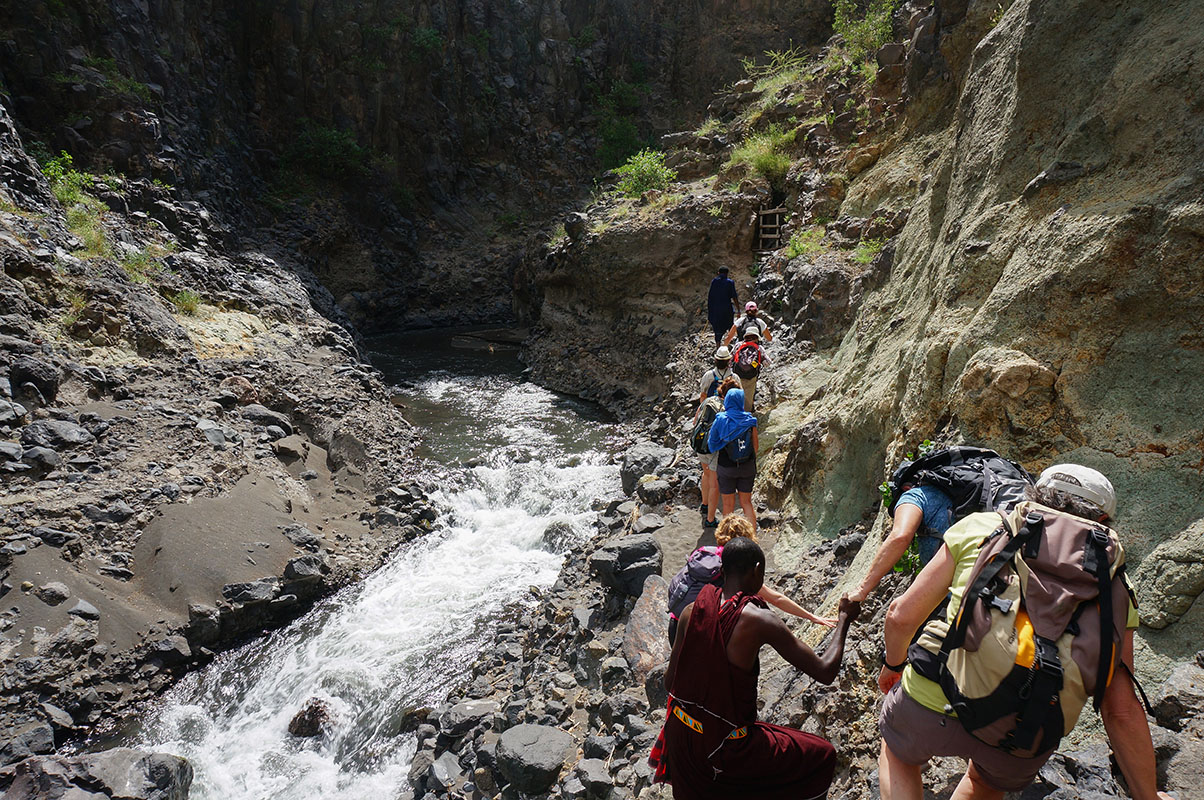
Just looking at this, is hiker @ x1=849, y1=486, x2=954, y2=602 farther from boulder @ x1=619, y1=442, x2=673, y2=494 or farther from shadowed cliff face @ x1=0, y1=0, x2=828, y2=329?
shadowed cliff face @ x1=0, y1=0, x2=828, y2=329

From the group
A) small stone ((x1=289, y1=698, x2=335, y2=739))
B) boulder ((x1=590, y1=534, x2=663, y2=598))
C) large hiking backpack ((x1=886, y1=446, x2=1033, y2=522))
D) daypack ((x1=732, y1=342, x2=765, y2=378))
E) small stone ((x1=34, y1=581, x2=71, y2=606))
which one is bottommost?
small stone ((x1=289, y1=698, x2=335, y2=739))

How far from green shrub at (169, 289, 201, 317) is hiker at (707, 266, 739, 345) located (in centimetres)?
1027

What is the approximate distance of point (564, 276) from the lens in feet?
61.4

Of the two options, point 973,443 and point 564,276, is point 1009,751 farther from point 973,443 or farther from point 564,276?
point 564,276

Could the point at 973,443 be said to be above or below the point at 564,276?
below

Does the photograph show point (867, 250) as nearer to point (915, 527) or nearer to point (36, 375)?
point (915, 527)

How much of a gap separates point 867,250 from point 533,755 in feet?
27.3

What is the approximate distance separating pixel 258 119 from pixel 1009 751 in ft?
96.5

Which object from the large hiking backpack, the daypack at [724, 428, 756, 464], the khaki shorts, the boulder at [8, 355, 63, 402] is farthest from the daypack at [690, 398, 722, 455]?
the boulder at [8, 355, 63, 402]

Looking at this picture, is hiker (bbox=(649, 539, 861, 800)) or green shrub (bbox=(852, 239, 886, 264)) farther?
green shrub (bbox=(852, 239, 886, 264))

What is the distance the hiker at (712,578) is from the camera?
3537 millimetres

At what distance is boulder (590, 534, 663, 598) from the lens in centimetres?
686

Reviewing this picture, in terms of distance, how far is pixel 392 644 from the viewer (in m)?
7.95

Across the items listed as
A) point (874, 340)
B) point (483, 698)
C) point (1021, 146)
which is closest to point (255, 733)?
point (483, 698)
